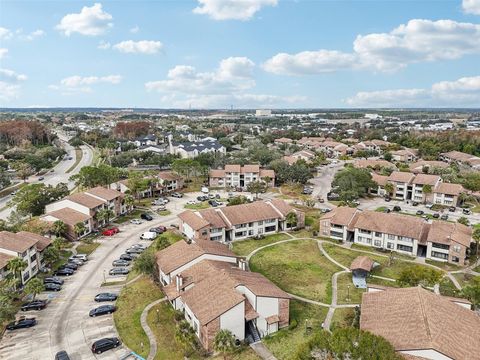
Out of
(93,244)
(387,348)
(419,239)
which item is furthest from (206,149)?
(387,348)

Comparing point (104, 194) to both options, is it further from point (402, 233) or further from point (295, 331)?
point (402, 233)

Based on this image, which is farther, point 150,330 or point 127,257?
point 127,257

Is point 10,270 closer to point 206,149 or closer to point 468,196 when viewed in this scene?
point 468,196

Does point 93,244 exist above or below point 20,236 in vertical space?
below

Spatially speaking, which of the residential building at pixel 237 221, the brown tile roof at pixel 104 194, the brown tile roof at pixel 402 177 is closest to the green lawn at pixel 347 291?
the residential building at pixel 237 221

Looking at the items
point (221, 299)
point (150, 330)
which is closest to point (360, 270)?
point (221, 299)

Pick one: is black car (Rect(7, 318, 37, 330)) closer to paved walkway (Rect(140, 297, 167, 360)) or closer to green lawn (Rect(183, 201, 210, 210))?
paved walkway (Rect(140, 297, 167, 360))
